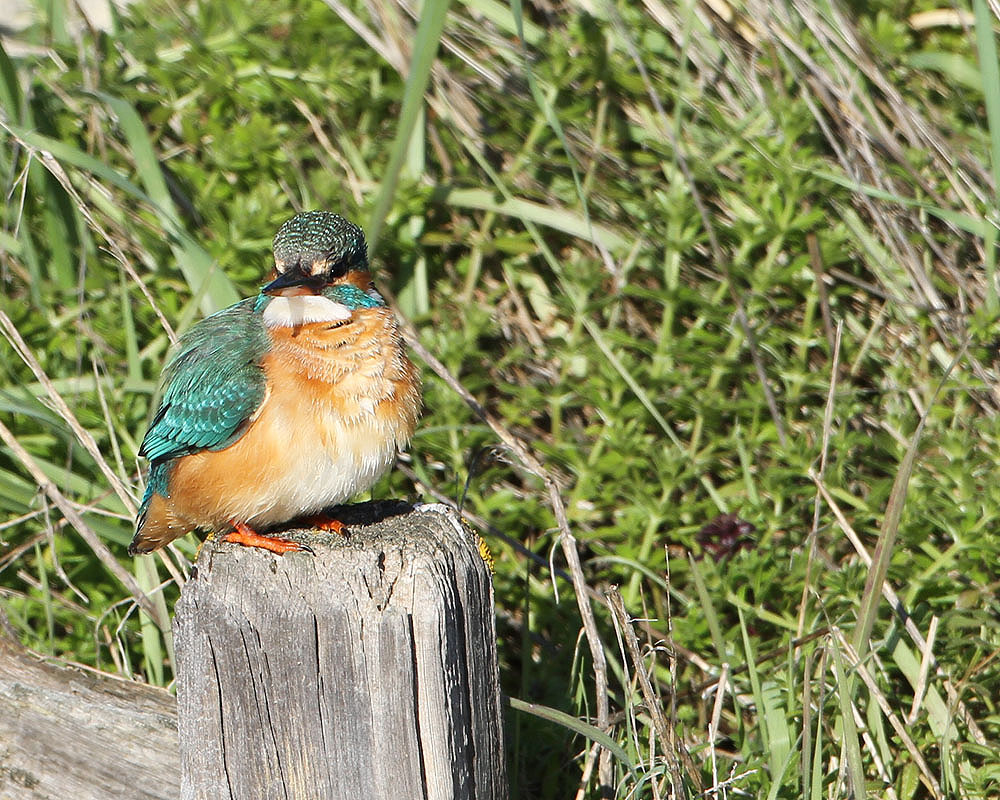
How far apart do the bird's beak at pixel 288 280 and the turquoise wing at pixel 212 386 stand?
16cm

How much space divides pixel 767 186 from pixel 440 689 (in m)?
2.62

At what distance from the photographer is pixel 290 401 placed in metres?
2.53

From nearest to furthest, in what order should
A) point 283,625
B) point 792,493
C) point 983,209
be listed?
point 283,625
point 792,493
point 983,209

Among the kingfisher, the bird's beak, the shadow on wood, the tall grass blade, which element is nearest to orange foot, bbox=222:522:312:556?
the kingfisher

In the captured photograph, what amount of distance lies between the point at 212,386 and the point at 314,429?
11.4 inches

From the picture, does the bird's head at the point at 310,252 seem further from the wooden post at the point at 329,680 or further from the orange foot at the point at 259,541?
the wooden post at the point at 329,680

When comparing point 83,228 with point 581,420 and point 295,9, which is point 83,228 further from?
point 581,420

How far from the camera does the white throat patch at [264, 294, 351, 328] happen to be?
2.64 metres

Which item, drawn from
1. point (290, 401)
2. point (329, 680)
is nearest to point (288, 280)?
point (290, 401)

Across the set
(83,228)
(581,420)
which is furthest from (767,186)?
(83,228)

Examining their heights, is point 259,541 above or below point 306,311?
below

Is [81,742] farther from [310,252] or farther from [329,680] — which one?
[310,252]

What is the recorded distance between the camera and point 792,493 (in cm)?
374

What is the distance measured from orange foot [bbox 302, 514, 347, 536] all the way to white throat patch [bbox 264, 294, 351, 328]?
459mm
